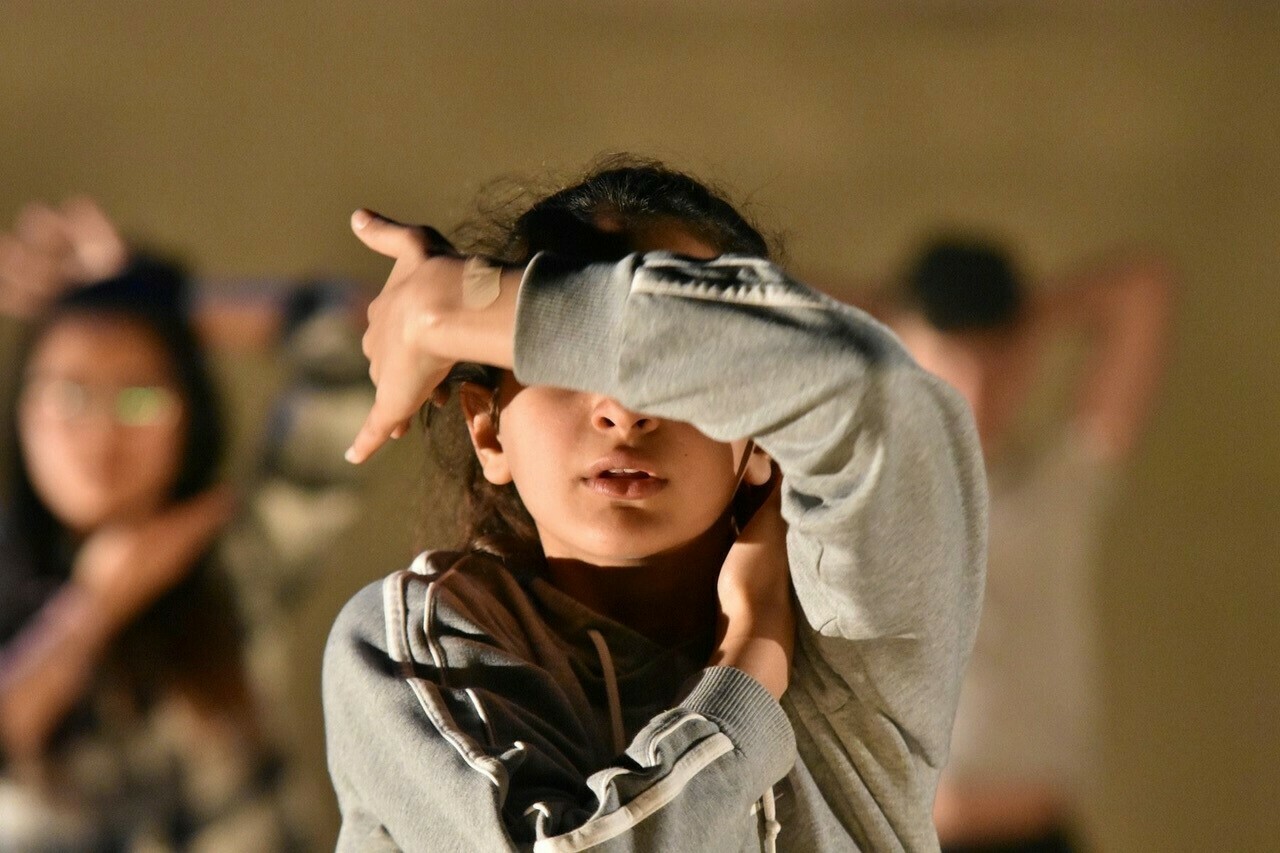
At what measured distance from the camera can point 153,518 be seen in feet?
9.55

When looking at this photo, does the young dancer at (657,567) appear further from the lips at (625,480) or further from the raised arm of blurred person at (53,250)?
the raised arm of blurred person at (53,250)

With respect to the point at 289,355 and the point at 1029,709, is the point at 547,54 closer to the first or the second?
the point at 289,355

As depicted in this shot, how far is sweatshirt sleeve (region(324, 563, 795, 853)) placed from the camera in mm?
591

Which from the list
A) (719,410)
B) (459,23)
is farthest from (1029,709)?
(719,410)

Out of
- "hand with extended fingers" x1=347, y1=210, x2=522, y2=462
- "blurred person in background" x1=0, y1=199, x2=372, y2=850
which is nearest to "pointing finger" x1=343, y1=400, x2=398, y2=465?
"hand with extended fingers" x1=347, y1=210, x2=522, y2=462

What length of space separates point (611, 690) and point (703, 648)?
0.07m

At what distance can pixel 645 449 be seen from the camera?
0.69 meters

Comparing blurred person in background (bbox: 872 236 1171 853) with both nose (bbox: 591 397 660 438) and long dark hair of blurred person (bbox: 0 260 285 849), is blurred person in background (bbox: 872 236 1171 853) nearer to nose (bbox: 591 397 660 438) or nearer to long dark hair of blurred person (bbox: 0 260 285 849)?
long dark hair of blurred person (bbox: 0 260 285 849)

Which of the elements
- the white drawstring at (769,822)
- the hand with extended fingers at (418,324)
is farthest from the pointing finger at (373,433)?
the white drawstring at (769,822)

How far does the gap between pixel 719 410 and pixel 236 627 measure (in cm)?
259

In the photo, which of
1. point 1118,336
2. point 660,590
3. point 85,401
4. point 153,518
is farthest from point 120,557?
point 660,590

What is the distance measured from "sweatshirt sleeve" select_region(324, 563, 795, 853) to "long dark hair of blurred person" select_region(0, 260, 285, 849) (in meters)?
2.09

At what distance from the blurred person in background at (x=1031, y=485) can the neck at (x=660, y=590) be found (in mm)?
1925

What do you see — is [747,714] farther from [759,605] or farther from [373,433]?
[373,433]
